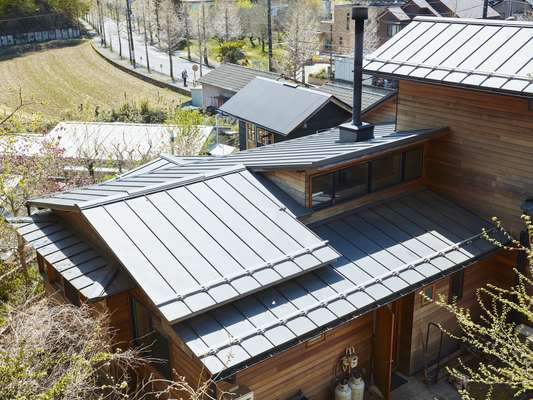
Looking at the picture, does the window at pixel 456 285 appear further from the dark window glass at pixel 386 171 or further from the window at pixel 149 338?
the window at pixel 149 338

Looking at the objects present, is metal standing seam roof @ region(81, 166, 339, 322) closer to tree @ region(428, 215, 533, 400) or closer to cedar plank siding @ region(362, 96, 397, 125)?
tree @ region(428, 215, 533, 400)

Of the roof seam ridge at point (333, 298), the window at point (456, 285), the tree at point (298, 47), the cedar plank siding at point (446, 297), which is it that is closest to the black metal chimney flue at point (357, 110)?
the roof seam ridge at point (333, 298)

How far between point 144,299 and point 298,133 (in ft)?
46.7

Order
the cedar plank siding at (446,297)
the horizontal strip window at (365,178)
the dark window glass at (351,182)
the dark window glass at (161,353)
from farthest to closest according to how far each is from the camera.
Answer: the dark window glass at (351,182), the cedar plank siding at (446,297), the horizontal strip window at (365,178), the dark window glass at (161,353)

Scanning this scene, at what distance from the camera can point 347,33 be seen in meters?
67.8

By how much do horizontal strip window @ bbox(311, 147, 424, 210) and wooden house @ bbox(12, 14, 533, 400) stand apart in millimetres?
51

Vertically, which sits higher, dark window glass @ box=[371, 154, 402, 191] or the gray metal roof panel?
dark window glass @ box=[371, 154, 402, 191]

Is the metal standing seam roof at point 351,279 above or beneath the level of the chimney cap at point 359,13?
beneath

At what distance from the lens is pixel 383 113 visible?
18.6 m

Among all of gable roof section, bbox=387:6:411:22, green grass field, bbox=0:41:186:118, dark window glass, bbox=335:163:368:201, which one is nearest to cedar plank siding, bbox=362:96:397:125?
dark window glass, bbox=335:163:368:201

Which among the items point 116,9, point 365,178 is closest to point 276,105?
point 365,178

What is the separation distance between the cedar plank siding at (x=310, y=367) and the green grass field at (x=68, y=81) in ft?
130

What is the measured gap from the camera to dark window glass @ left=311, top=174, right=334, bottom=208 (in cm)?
1351

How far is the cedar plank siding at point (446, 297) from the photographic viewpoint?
13773 mm
